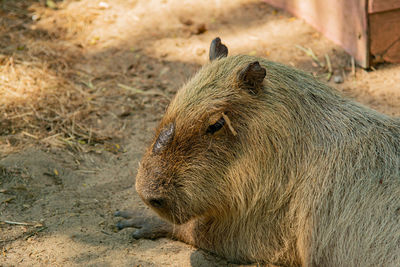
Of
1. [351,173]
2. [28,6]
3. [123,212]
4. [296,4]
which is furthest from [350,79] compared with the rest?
[28,6]

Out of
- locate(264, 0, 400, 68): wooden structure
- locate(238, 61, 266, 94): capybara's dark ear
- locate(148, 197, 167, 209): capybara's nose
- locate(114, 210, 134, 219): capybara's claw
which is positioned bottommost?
locate(114, 210, 134, 219): capybara's claw

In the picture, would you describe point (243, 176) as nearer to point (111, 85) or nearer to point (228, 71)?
point (228, 71)

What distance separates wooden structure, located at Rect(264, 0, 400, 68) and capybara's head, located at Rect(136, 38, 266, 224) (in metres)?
2.37

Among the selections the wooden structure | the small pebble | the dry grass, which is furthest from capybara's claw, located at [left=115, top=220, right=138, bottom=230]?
the wooden structure

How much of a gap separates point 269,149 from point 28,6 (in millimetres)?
5185

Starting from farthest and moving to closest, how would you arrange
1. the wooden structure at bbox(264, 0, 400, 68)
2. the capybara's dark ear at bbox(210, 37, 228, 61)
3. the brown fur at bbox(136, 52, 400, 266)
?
the wooden structure at bbox(264, 0, 400, 68)
the capybara's dark ear at bbox(210, 37, 228, 61)
the brown fur at bbox(136, 52, 400, 266)

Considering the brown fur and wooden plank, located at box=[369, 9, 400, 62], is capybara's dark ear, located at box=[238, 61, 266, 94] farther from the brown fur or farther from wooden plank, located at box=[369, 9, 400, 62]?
wooden plank, located at box=[369, 9, 400, 62]

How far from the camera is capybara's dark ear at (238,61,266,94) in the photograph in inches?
127

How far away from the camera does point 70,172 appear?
452cm

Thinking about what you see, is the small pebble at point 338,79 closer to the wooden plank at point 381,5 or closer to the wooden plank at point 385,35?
the wooden plank at point 385,35

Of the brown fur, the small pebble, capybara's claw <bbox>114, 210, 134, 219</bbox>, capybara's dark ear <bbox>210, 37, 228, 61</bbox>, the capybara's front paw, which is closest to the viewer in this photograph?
the brown fur

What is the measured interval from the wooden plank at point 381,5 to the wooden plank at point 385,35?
0.19 feet

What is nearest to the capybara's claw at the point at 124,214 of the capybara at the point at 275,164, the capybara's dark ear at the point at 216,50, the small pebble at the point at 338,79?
the capybara at the point at 275,164

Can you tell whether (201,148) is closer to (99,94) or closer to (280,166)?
(280,166)
